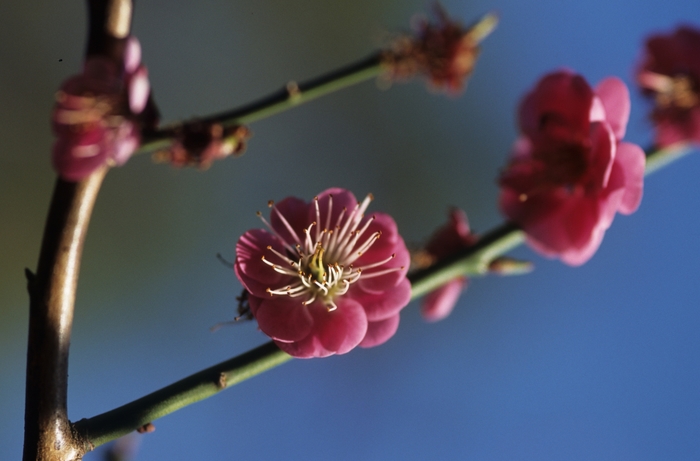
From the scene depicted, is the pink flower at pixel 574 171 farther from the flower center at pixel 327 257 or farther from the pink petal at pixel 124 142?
the pink petal at pixel 124 142

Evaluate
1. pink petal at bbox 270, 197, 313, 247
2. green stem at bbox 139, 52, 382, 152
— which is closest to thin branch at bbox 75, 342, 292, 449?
pink petal at bbox 270, 197, 313, 247

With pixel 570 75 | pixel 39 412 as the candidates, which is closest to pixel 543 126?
pixel 570 75

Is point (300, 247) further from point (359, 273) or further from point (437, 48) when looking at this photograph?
point (437, 48)

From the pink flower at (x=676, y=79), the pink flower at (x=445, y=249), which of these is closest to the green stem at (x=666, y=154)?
the pink flower at (x=676, y=79)

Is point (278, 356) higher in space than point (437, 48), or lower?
lower

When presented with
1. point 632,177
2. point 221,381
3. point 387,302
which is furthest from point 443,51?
point 221,381

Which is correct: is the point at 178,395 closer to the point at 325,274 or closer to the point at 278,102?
the point at 325,274
